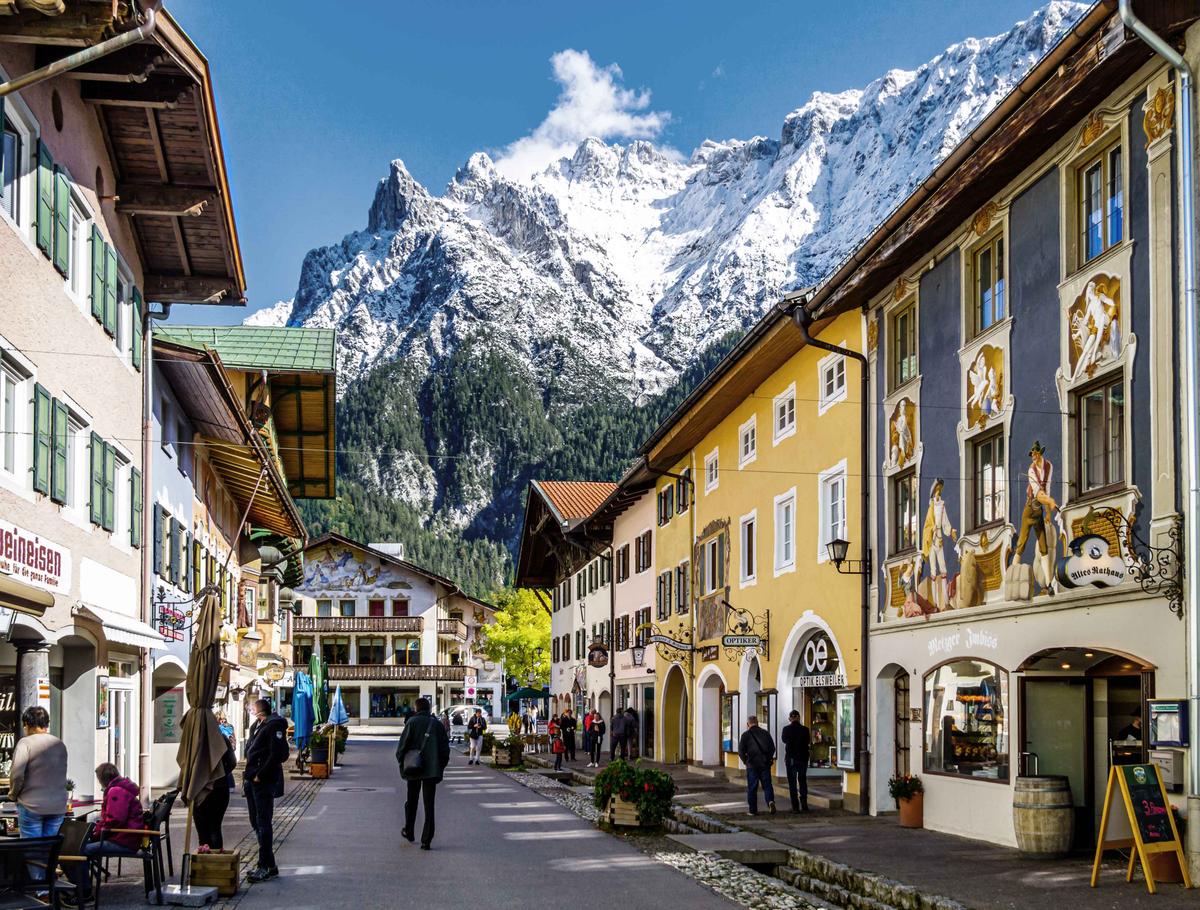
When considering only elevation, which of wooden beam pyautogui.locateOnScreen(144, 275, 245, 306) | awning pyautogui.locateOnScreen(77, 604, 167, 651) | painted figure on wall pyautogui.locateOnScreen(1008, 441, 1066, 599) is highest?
wooden beam pyautogui.locateOnScreen(144, 275, 245, 306)

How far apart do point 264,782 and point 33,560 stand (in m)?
3.48

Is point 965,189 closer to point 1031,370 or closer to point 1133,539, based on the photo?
point 1031,370

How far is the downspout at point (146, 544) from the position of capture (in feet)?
73.9

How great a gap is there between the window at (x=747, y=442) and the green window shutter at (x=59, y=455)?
662 inches

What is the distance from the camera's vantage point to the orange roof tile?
5325cm

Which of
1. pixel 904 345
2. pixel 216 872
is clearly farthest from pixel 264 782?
pixel 904 345

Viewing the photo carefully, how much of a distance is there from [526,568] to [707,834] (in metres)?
46.5

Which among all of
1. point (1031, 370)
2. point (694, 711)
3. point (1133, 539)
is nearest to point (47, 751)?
point (1133, 539)

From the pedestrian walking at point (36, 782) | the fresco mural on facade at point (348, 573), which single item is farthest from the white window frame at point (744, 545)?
the fresco mural on facade at point (348, 573)

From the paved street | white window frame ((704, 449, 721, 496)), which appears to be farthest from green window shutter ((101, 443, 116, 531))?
white window frame ((704, 449, 721, 496))

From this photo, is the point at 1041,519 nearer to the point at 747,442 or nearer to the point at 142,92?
the point at 142,92

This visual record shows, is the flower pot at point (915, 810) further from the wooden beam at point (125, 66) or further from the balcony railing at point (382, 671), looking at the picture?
the balcony railing at point (382, 671)

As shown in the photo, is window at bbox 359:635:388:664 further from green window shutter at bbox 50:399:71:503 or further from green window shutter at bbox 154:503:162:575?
green window shutter at bbox 50:399:71:503

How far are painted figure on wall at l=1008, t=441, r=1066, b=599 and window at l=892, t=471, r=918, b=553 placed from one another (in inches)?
165
